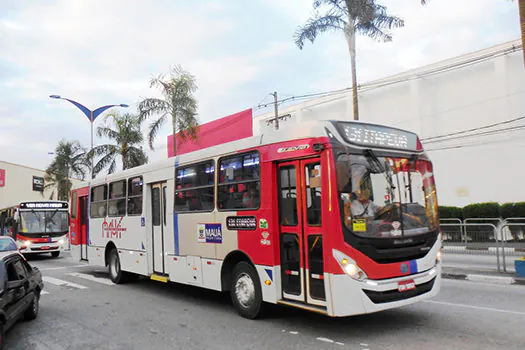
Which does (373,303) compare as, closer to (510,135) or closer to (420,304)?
(420,304)

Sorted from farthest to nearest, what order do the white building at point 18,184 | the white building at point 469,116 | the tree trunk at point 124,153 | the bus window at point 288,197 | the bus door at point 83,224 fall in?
the white building at point 18,184 < the tree trunk at point 124,153 < the white building at point 469,116 < the bus door at point 83,224 < the bus window at point 288,197

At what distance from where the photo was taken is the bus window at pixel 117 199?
11.3 metres

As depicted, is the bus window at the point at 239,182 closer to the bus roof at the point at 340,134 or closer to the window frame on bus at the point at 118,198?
the bus roof at the point at 340,134

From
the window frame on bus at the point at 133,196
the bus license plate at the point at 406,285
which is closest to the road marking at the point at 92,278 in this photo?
the window frame on bus at the point at 133,196

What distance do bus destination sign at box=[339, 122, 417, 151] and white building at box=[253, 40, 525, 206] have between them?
57.9 feet

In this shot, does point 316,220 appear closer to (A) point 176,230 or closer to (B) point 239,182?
(B) point 239,182

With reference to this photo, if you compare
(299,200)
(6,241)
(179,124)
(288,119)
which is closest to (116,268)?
(6,241)

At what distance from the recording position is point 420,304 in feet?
25.4

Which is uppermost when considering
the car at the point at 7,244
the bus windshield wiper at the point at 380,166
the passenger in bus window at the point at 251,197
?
the bus windshield wiper at the point at 380,166

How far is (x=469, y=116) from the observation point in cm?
2292

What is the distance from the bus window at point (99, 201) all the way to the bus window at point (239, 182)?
5.90 metres

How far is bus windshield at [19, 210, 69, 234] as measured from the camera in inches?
776

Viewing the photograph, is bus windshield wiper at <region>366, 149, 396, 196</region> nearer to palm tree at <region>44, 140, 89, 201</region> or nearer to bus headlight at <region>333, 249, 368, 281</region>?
bus headlight at <region>333, 249, 368, 281</region>

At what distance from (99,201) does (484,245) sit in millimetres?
11506
